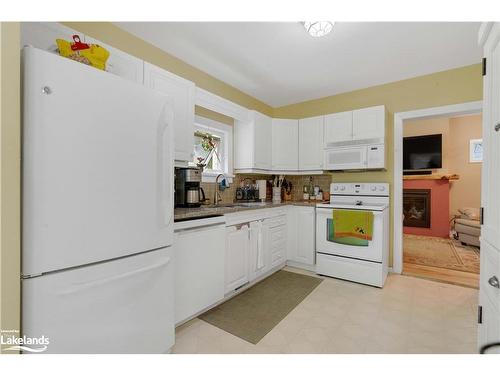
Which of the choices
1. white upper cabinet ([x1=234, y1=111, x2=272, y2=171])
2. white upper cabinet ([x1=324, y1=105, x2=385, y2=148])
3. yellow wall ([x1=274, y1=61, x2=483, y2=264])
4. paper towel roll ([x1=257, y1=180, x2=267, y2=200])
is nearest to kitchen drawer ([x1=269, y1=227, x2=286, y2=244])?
paper towel roll ([x1=257, y1=180, x2=267, y2=200])

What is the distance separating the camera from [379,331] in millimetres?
1834

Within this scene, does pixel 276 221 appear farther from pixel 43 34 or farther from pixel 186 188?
pixel 43 34

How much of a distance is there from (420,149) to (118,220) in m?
6.19

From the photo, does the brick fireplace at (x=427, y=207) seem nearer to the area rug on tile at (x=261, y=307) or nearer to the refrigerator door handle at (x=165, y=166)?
the area rug on tile at (x=261, y=307)

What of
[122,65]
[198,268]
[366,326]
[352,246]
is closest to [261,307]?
[198,268]

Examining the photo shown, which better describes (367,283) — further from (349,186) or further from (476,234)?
(476,234)

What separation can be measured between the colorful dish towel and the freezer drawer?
2.00 metres

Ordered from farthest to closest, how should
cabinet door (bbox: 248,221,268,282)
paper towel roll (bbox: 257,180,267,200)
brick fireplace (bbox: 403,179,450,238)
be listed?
brick fireplace (bbox: 403,179,450,238)
paper towel roll (bbox: 257,180,267,200)
cabinet door (bbox: 248,221,268,282)

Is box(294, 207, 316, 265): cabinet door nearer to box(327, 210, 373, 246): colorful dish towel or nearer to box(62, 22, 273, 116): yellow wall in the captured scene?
box(327, 210, 373, 246): colorful dish towel

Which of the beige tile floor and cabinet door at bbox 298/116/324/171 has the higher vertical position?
cabinet door at bbox 298/116/324/171

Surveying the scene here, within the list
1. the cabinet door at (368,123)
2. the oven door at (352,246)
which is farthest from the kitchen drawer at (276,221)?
the cabinet door at (368,123)

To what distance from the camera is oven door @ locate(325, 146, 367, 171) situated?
3020 millimetres

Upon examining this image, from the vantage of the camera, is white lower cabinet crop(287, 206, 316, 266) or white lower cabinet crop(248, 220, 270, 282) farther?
white lower cabinet crop(287, 206, 316, 266)

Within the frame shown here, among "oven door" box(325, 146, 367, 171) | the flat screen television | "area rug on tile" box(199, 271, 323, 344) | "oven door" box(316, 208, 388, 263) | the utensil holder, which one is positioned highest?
the flat screen television
